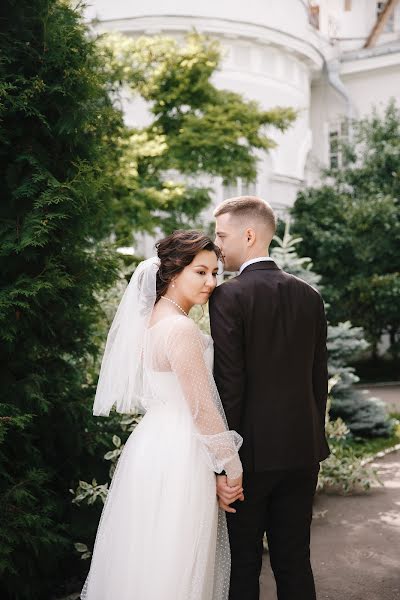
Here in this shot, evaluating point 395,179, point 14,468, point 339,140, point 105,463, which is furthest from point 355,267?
point 14,468

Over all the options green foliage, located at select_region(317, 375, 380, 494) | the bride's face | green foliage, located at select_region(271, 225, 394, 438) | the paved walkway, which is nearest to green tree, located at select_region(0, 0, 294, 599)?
the bride's face

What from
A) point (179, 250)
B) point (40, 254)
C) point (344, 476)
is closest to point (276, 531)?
point (179, 250)

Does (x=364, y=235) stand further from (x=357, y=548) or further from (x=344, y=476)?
(x=357, y=548)

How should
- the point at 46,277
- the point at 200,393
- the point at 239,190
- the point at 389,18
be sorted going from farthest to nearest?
the point at 389,18
the point at 239,190
the point at 46,277
the point at 200,393

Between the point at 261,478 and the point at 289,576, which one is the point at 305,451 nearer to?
the point at 261,478

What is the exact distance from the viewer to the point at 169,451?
3.41 metres

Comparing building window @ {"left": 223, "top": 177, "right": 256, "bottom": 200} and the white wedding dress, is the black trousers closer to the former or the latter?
the white wedding dress

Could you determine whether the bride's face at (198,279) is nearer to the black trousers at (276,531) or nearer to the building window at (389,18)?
the black trousers at (276,531)

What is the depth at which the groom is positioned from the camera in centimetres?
336

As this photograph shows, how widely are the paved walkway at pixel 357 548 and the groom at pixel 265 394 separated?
1.24 meters

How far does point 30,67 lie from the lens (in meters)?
4.24

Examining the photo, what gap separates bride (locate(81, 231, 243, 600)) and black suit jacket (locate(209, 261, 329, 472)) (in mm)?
107

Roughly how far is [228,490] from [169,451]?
0.34 m

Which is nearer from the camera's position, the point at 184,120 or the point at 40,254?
the point at 40,254
